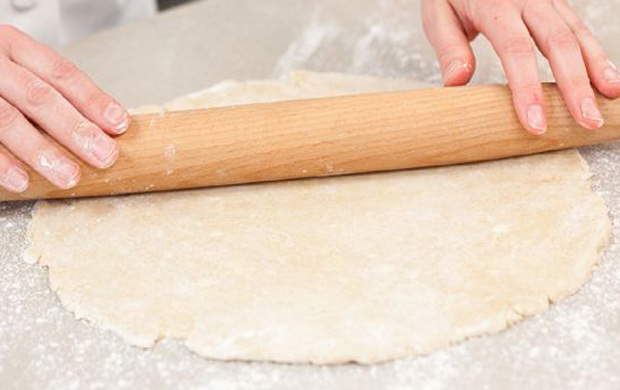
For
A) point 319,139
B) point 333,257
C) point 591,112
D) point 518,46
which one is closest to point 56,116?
point 319,139

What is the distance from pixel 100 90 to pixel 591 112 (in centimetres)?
102

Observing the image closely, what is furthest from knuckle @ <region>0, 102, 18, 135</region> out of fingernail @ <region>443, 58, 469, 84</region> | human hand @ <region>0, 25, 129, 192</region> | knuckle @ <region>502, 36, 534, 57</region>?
knuckle @ <region>502, 36, 534, 57</region>

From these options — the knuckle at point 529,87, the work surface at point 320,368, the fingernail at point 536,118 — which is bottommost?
the work surface at point 320,368

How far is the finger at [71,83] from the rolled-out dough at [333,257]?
183 millimetres

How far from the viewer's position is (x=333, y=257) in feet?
5.09

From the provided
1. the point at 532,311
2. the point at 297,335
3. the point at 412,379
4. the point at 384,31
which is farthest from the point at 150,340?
the point at 384,31

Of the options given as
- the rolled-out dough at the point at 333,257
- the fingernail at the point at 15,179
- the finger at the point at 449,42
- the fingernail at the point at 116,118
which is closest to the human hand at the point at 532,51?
the finger at the point at 449,42

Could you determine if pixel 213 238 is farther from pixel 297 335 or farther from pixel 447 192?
pixel 447 192

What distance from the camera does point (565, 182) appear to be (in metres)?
1.72

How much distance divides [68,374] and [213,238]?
0.37 metres

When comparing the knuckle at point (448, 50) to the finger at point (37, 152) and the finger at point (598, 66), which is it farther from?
the finger at point (37, 152)

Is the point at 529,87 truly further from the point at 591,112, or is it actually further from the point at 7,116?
the point at 7,116

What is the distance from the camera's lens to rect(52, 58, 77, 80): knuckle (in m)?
1.78

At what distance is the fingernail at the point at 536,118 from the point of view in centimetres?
169
